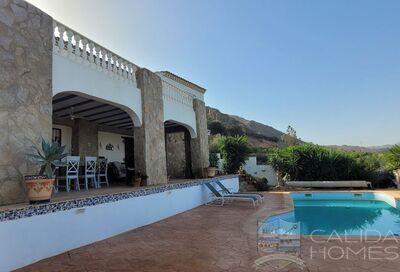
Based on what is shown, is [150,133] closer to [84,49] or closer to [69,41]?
[84,49]

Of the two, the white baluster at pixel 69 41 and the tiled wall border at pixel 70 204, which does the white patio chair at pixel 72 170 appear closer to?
the tiled wall border at pixel 70 204

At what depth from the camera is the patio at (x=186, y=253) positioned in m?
4.78

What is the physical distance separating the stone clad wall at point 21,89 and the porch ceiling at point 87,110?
2465 millimetres

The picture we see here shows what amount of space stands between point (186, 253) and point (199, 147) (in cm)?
985

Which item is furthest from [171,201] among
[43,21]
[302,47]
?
[302,47]

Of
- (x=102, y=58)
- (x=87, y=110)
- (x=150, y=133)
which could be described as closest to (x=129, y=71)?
(x=102, y=58)

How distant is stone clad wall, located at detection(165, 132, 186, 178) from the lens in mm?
18141

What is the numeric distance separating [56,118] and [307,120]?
2153cm

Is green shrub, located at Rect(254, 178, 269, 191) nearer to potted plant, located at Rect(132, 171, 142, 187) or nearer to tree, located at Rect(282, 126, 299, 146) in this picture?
potted plant, located at Rect(132, 171, 142, 187)

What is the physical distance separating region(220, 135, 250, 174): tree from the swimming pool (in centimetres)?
437

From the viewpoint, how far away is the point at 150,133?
1088 cm

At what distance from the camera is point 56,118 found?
39.3 ft

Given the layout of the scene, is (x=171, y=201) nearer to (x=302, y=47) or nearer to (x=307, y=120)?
(x=302, y=47)

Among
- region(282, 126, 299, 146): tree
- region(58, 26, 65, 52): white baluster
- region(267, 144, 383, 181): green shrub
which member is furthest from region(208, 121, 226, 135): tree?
region(58, 26, 65, 52): white baluster
